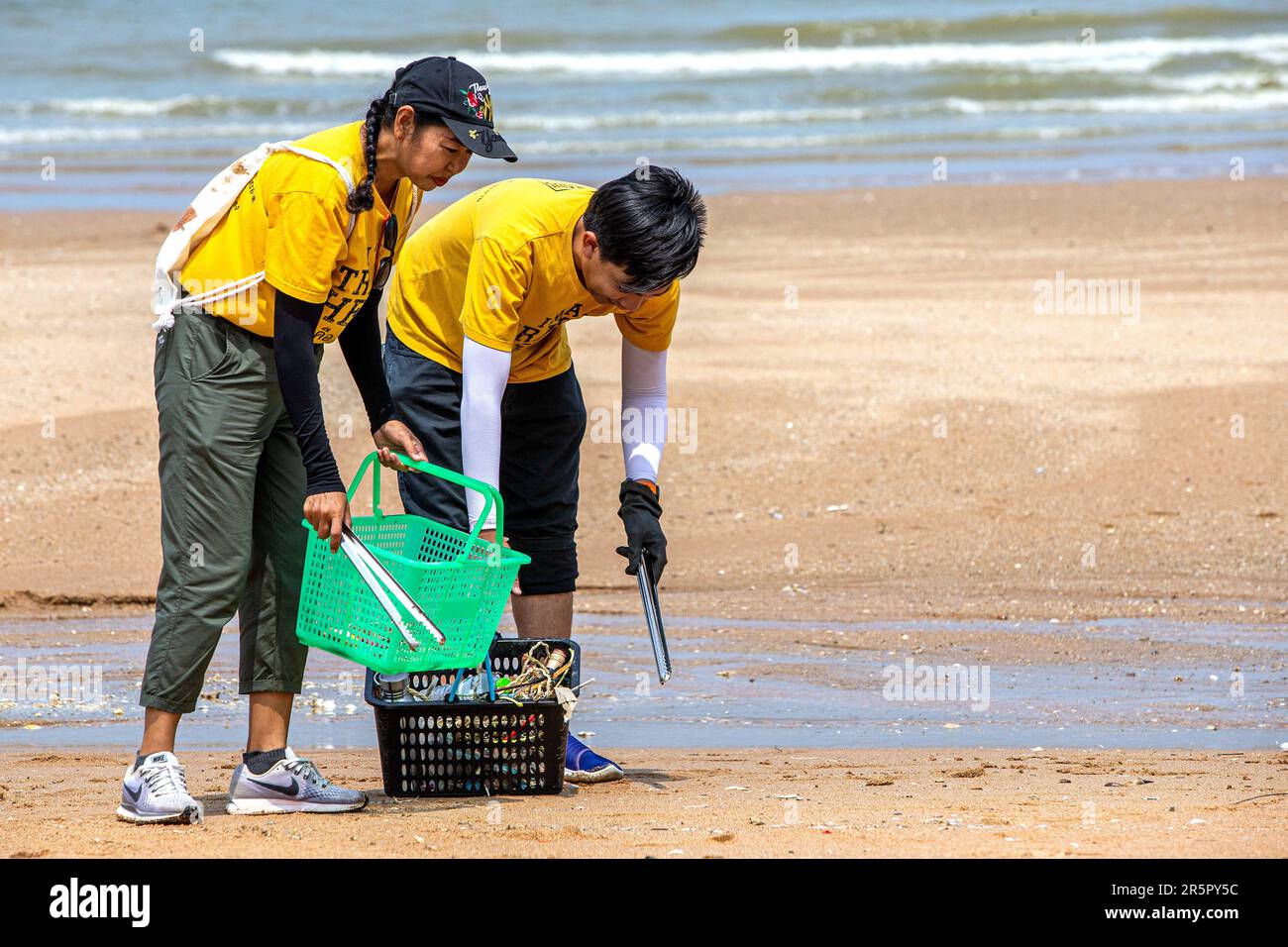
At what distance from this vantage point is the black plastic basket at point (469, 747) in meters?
4.23

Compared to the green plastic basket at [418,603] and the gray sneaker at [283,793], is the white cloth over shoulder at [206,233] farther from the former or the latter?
the gray sneaker at [283,793]

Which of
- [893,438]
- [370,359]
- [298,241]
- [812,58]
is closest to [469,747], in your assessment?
[370,359]

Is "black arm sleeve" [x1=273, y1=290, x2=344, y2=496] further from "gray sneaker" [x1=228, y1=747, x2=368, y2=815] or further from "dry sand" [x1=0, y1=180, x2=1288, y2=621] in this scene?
"dry sand" [x1=0, y1=180, x2=1288, y2=621]

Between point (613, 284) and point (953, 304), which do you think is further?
point (953, 304)

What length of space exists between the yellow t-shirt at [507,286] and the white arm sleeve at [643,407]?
74 millimetres

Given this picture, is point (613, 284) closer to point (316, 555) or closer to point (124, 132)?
point (316, 555)

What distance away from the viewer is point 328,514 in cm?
382

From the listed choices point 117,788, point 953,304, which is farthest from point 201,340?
point 953,304

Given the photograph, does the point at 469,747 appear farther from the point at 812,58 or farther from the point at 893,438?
the point at 812,58

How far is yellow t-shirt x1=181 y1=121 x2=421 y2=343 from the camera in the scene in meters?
3.69

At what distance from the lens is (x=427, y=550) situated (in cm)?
436

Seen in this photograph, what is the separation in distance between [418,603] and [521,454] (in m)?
0.77

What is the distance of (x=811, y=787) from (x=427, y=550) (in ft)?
3.76

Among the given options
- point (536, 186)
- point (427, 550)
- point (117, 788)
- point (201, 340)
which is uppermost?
point (536, 186)
